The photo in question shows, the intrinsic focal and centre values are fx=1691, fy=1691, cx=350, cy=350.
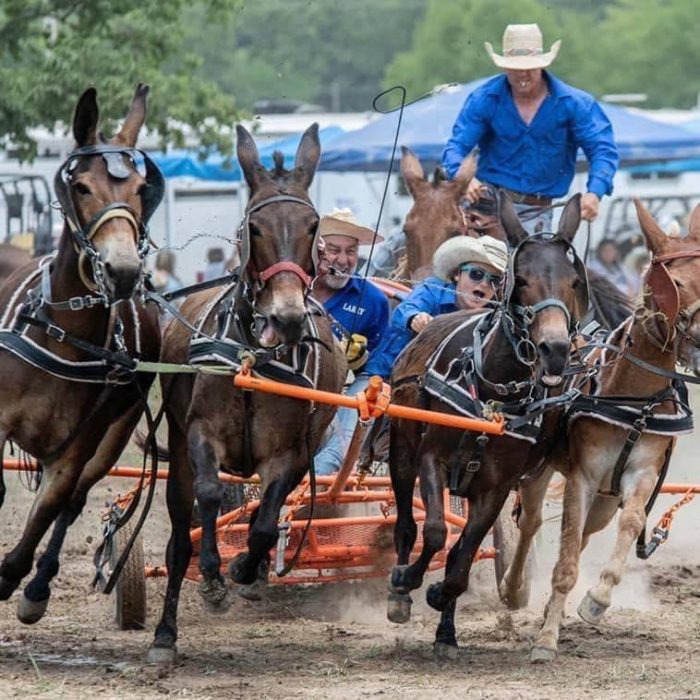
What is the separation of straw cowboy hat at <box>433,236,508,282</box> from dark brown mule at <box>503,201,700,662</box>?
759 mm

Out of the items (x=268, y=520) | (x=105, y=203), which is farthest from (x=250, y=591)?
(x=105, y=203)

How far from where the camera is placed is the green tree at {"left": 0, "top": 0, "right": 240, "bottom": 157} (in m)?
15.6

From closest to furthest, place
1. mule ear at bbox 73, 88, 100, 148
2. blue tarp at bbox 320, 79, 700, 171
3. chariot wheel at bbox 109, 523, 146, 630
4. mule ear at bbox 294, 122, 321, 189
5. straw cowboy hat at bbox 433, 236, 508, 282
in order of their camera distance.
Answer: mule ear at bbox 73, 88, 100, 148
mule ear at bbox 294, 122, 321, 189
chariot wheel at bbox 109, 523, 146, 630
straw cowboy hat at bbox 433, 236, 508, 282
blue tarp at bbox 320, 79, 700, 171

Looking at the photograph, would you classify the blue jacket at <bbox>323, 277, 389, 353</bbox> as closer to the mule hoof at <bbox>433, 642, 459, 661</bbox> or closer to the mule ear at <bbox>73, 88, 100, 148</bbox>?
the mule hoof at <bbox>433, 642, 459, 661</bbox>

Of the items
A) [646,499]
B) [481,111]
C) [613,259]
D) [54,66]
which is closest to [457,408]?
[646,499]

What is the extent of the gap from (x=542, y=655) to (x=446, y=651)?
0.41 metres

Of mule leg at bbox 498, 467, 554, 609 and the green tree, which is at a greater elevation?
the green tree

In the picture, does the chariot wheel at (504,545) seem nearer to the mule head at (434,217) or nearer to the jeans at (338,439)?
the jeans at (338,439)

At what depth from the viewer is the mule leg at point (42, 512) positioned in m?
6.95

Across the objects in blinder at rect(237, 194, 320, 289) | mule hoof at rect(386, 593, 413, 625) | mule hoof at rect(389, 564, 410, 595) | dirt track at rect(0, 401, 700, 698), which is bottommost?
dirt track at rect(0, 401, 700, 698)

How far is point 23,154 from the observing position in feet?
53.5

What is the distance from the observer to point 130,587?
7746 mm

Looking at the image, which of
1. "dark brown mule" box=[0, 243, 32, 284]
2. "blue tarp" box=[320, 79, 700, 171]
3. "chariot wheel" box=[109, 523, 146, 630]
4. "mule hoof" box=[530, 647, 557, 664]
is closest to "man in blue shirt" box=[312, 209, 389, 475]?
"chariot wheel" box=[109, 523, 146, 630]

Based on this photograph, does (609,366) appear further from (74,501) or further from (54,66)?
(54,66)
